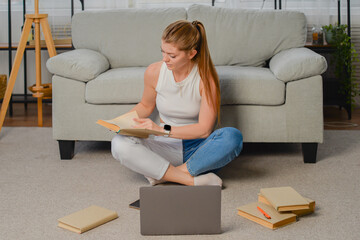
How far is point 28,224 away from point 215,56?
1775 mm

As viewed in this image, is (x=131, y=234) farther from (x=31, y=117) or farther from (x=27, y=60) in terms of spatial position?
(x=27, y=60)

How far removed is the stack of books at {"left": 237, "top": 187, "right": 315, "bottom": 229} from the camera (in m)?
1.89

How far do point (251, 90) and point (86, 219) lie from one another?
1203 mm

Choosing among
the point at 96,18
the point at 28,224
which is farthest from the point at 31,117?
the point at 28,224

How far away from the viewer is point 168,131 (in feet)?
7.23

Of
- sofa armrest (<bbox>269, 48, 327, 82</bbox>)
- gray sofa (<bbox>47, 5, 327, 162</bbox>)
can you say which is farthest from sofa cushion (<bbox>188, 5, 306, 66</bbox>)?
sofa armrest (<bbox>269, 48, 327, 82</bbox>)

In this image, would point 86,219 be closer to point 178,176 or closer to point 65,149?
point 178,176

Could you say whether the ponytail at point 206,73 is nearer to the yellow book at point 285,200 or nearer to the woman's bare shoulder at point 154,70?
the woman's bare shoulder at point 154,70

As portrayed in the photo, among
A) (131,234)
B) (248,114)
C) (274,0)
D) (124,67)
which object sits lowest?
(131,234)

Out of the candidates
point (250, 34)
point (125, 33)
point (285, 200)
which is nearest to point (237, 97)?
point (250, 34)

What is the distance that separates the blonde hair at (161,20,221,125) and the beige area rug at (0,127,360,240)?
462mm

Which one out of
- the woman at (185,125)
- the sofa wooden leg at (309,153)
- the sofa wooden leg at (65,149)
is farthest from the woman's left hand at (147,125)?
the sofa wooden leg at (309,153)

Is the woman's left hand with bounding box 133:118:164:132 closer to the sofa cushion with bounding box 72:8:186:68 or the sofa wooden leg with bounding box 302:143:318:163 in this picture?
the sofa wooden leg with bounding box 302:143:318:163

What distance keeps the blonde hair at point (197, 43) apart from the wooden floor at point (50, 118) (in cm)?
177
